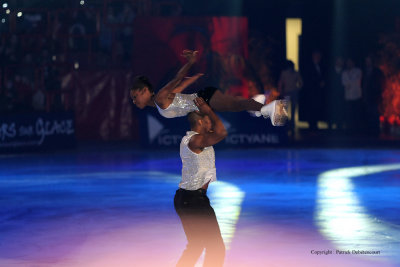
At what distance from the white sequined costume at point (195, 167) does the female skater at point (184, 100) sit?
23.3 inches

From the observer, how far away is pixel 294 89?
93.4 feet

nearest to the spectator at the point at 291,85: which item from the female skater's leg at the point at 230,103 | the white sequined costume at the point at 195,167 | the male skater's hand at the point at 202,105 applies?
the female skater's leg at the point at 230,103

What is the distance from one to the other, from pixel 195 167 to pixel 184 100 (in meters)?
0.86

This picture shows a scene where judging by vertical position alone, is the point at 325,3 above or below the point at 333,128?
above

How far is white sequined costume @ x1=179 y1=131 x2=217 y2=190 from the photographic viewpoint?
8.46 meters

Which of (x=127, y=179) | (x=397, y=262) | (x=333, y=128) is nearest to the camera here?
(x=397, y=262)


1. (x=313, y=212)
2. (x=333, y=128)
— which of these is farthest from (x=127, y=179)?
(x=333, y=128)

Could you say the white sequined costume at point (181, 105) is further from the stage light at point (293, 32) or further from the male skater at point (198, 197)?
the stage light at point (293, 32)

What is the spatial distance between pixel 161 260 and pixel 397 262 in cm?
265

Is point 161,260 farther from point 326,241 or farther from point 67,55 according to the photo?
point 67,55

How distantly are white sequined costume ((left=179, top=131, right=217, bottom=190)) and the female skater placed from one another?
59 cm

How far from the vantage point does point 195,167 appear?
27.8 ft

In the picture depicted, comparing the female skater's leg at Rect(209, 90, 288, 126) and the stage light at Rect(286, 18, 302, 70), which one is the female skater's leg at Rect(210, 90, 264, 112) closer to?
the female skater's leg at Rect(209, 90, 288, 126)

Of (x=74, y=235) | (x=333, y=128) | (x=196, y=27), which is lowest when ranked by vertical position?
(x=333, y=128)
